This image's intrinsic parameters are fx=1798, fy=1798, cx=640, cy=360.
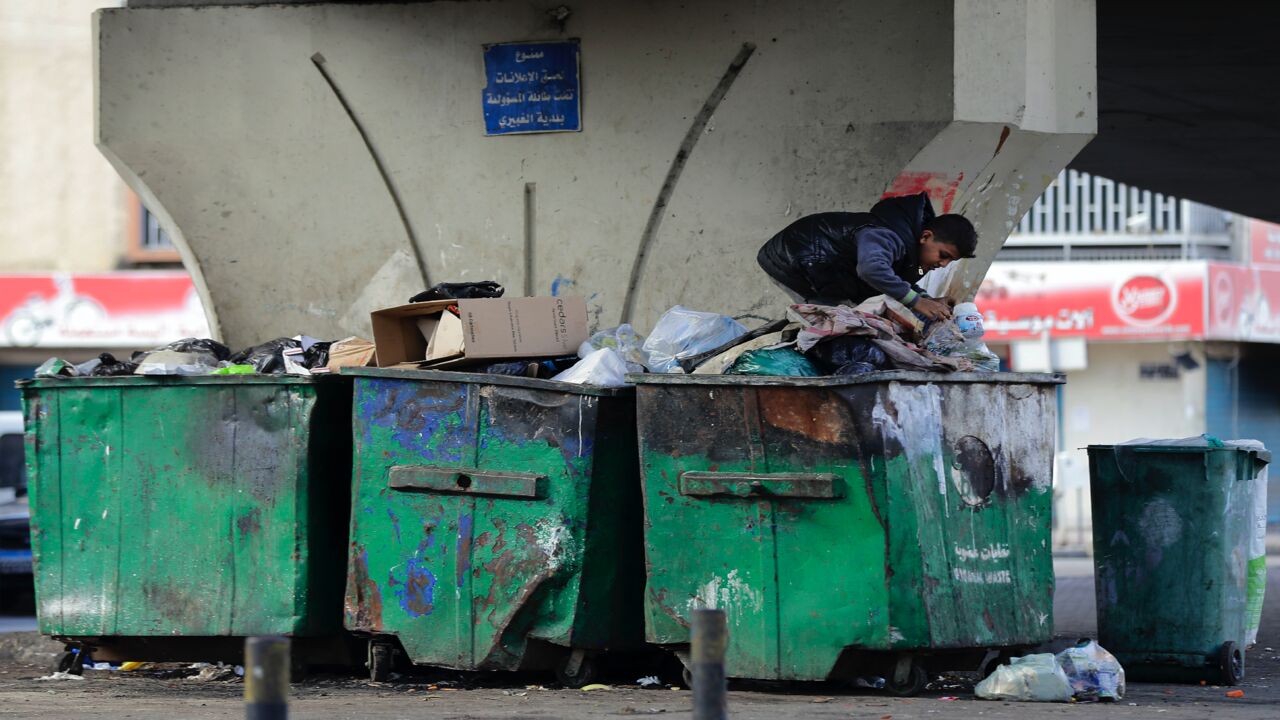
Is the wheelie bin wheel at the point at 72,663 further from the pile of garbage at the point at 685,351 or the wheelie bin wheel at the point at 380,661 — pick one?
the wheelie bin wheel at the point at 380,661

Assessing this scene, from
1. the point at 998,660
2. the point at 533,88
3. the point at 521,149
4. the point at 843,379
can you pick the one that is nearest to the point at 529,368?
the point at 843,379

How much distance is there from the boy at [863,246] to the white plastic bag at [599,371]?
106 cm

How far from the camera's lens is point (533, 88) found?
29.5 ft

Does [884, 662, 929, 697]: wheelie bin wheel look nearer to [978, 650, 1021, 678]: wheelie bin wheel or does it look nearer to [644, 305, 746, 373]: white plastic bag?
[978, 650, 1021, 678]: wheelie bin wheel

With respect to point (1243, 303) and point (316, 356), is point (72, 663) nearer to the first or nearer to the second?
point (316, 356)

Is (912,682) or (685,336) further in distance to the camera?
(685,336)

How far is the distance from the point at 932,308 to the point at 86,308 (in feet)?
56.2

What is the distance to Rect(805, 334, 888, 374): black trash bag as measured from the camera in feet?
20.2

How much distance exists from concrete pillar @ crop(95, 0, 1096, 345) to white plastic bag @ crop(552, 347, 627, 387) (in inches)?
88.5

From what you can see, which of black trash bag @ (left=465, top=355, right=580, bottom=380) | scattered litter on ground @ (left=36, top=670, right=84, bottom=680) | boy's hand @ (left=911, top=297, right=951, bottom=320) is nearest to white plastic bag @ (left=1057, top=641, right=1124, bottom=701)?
boy's hand @ (left=911, top=297, right=951, bottom=320)

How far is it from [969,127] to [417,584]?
11.2ft

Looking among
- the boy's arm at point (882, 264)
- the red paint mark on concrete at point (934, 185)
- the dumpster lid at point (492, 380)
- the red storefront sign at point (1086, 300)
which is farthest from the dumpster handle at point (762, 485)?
the red storefront sign at point (1086, 300)

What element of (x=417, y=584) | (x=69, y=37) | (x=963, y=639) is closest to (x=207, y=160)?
(x=417, y=584)

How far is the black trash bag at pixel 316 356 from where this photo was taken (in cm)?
723
